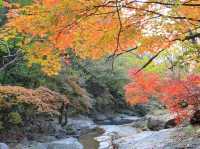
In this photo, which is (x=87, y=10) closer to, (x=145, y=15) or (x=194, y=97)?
(x=145, y=15)

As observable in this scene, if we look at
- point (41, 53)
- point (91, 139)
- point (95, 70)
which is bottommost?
point (91, 139)

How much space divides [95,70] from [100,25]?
28666mm

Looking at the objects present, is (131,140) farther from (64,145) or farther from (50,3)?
(50,3)

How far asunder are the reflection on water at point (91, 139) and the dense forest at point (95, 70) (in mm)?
92

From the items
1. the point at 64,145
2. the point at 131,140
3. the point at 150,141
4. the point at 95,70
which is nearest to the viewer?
the point at 150,141

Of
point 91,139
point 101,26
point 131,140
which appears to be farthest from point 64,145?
point 101,26

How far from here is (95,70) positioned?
3697 centimetres

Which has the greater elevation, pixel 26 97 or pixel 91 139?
pixel 26 97

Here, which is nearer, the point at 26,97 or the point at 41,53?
the point at 41,53

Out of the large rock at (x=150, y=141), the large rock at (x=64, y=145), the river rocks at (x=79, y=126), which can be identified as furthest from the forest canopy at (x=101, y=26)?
the river rocks at (x=79, y=126)

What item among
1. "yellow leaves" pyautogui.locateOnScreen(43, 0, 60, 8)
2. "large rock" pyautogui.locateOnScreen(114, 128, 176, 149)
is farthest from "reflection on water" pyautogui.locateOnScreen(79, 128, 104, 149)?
"yellow leaves" pyautogui.locateOnScreen(43, 0, 60, 8)

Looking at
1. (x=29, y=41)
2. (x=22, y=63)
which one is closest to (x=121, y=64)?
(x=22, y=63)

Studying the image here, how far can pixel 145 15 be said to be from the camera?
28.2 feet

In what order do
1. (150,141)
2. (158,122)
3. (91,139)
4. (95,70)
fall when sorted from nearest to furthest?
(150,141) → (91,139) → (158,122) → (95,70)
